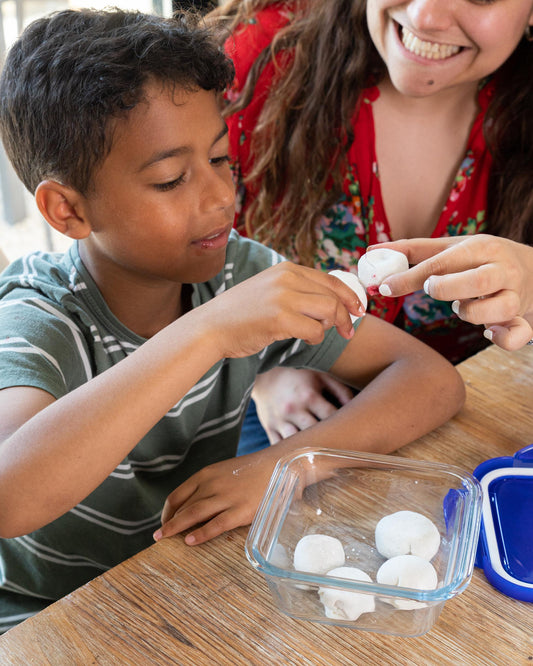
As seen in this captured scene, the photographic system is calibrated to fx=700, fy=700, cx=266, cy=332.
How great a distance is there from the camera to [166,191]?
88 cm

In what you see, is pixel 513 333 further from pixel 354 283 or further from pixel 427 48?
pixel 427 48

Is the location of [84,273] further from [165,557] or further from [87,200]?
[165,557]

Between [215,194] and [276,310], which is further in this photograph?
[215,194]

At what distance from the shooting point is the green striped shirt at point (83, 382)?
0.90 m

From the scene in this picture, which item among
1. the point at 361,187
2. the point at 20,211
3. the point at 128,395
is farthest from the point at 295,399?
the point at 20,211

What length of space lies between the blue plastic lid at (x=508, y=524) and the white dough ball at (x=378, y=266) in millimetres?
257

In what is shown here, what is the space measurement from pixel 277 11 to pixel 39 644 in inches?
48.2

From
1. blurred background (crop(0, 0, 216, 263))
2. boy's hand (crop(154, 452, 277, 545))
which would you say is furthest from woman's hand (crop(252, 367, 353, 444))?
blurred background (crop(0, 0, 216, 263))

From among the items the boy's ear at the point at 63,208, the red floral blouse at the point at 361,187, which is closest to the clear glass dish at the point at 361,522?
the boy's ear at the point at 63,208

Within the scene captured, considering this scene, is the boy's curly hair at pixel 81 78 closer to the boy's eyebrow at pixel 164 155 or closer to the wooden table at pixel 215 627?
the boy's eyebrow at pixel 164 155

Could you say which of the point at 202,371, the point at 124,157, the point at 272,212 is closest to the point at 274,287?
the point at 202,371

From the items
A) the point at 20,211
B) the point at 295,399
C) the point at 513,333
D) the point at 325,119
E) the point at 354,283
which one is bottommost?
the point at 295,399

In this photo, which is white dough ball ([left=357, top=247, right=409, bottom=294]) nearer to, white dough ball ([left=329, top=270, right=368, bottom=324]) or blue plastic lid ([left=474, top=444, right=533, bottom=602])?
white dough ball ([left=329, top=270, right=368, bottom=324])

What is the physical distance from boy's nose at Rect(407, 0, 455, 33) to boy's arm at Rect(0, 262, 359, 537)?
58 centimetres
